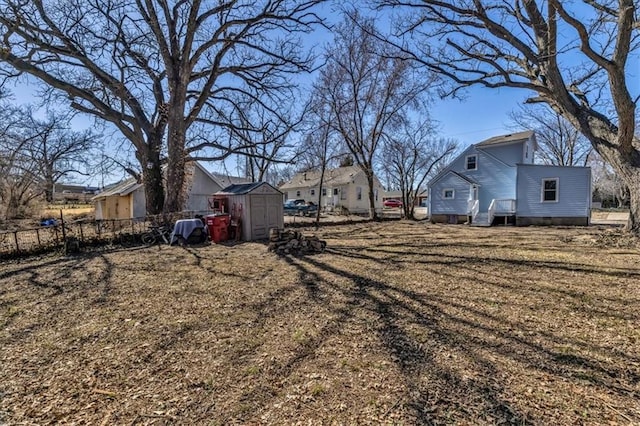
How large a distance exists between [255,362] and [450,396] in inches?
65.6

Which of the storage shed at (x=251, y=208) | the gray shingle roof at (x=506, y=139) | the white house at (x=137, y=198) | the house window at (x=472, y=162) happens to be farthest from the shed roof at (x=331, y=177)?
the storage shed at (x=251, y=208)

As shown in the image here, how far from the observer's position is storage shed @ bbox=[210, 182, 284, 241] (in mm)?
11156

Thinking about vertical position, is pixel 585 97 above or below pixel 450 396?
above

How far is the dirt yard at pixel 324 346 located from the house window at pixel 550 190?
37.7 ft

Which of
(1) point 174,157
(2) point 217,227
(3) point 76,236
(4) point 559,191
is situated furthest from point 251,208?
(4) point 559,191

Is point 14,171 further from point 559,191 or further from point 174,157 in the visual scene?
point 559,191

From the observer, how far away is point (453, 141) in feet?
94.2

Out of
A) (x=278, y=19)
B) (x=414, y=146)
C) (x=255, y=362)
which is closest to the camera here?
(x=255, y=362)

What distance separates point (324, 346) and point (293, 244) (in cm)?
571

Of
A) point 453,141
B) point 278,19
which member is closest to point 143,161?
point 278,19

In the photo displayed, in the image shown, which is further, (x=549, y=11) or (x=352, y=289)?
(x=549, y=11)

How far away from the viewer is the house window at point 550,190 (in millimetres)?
15914

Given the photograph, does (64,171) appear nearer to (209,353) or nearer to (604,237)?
(209,353)

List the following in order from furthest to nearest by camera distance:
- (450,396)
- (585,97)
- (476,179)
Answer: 1. (476,179)
2. (585,97)
3. (450,396)
